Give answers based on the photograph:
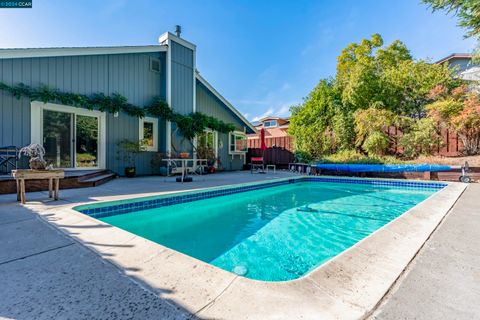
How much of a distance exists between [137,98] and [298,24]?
964 centimetres

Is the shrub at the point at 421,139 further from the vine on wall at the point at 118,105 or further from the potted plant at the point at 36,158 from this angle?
the potted plant at the point at 36,158

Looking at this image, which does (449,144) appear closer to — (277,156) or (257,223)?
(277,156)

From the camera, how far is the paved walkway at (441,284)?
4.13 ft

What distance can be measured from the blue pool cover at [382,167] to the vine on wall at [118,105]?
5.44m

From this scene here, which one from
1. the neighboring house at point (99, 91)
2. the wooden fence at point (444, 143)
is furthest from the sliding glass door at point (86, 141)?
the wooden fence at point (444, 143)

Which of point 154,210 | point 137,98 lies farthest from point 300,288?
point 137,98

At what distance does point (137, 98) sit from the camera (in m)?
9.13

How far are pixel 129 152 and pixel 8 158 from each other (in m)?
3.31

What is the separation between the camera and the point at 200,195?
18.3ft

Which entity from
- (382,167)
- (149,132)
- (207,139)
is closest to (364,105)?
(382,167)

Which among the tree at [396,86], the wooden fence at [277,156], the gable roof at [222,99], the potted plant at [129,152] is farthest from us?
the wooden fence at [277,156]

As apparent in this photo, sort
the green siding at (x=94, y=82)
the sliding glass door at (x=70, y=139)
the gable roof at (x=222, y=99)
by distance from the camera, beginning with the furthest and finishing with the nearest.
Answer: the gable roof at (x=222, y=99)
the sliding glass door at (x=70, y=139)
the green siding at (x=94, y=82)

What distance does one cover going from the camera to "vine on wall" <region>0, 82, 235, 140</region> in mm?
6405

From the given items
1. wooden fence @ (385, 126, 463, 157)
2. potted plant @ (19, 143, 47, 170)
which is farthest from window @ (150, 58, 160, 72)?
wooden fence @ (385, 126, 463, 157)
